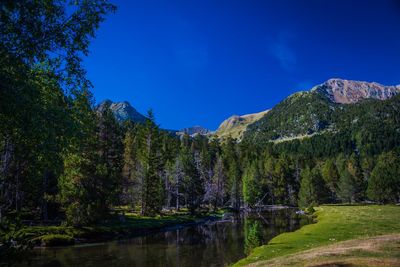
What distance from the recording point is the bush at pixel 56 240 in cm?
4403

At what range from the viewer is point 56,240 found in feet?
147

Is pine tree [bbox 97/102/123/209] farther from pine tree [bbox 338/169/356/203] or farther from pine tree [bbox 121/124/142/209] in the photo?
pine tree [bbox 338/169/356/203]

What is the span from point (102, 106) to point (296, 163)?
12949cm

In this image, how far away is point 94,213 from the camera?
52.1m

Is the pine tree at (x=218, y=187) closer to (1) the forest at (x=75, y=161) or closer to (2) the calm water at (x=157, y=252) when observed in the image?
(1) the forest at (x=75, y=161)

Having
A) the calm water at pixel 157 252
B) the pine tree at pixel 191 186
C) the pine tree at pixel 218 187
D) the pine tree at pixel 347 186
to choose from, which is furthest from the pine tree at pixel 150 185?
the pine tree at pixel 347 186

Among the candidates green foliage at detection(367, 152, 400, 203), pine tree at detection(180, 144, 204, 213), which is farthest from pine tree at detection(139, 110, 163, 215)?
green foliage at detection(367, 152, 400, 203)

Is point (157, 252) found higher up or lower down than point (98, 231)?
lower down

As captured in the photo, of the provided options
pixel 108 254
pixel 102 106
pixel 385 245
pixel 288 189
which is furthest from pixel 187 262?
pixel 288 189

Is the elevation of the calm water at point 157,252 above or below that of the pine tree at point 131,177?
below

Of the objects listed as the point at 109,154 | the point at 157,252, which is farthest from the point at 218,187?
the point at 157,252

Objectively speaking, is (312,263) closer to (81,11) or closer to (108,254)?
(81,11)

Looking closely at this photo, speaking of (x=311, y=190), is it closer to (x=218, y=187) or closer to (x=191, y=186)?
(x=218, y=187)

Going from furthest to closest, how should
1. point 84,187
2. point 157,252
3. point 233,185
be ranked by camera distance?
point 233,185 → point 84,187 → point 157,252
